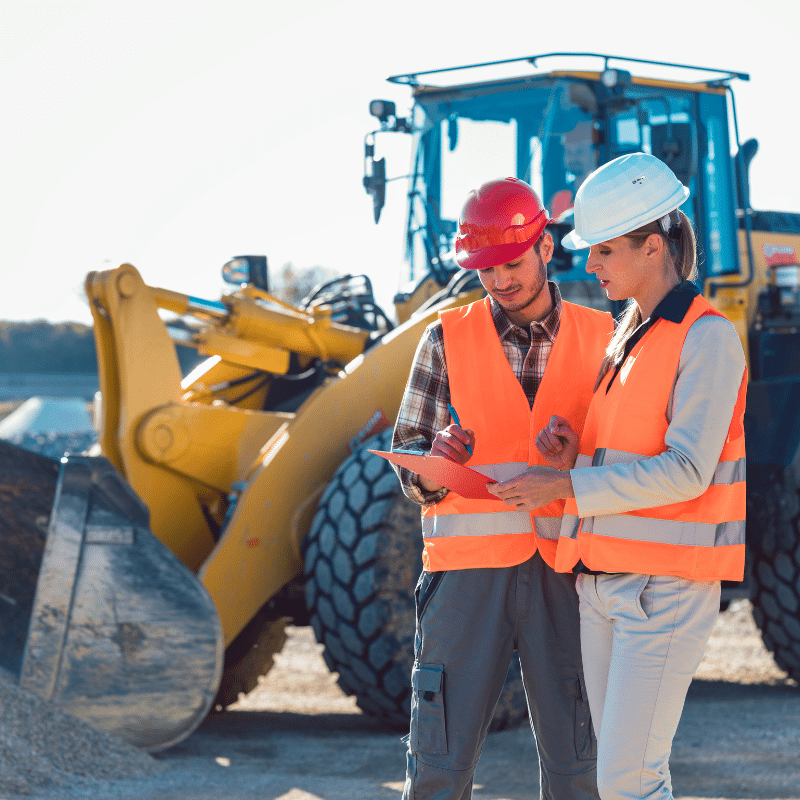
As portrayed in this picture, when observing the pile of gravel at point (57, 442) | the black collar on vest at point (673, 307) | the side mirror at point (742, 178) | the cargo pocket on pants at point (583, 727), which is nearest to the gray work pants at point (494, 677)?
the cargo pocket on pants at point (583, 727)

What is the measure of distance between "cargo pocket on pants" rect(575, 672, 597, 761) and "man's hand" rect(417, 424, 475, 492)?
1.95 ft

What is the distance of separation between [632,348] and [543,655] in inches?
29.8

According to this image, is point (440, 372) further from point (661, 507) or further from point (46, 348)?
point (46, 348)

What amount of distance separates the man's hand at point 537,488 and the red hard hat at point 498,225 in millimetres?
628

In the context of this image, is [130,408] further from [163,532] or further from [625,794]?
[625,794]

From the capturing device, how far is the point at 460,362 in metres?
2.70

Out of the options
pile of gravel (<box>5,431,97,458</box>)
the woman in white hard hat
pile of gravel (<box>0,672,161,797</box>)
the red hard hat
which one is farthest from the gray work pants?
pile of gravel (<box>5,431,97,458</box>)

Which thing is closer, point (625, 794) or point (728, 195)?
point (625, 794)

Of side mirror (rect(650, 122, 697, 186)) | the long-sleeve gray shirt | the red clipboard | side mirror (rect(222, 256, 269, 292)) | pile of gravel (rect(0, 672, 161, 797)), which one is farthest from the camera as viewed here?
side mirror (rect(222, 256, 269, 292))

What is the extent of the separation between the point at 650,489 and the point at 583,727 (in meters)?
0.71

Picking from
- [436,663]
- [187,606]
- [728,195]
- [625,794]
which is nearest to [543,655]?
[436,663]

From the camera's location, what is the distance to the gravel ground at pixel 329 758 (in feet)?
12.2

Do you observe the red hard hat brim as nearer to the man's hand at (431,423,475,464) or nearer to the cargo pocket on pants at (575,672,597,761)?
the man's hand at (431,423,475,464)

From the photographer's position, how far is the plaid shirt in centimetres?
272
